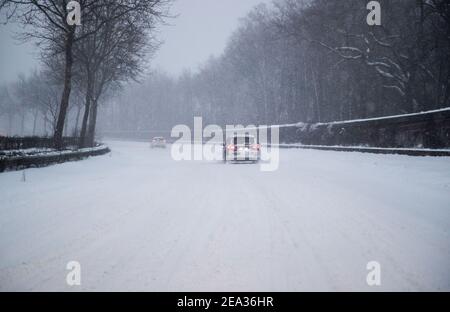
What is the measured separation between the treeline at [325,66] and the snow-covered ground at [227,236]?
19.7m

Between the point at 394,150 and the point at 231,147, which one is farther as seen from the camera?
the point at 231,147

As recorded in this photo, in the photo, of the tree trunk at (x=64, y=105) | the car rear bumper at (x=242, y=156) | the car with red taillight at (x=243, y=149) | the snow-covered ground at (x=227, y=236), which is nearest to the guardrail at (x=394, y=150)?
the snow-covered ground at (x=227, y=236)

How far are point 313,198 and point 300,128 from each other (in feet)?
72.4

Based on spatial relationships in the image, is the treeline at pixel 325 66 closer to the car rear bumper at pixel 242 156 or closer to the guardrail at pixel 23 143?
the car rear bumper at pixel 242 156

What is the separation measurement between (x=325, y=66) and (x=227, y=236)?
3767cm

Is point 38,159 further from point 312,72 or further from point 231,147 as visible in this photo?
point 312,72

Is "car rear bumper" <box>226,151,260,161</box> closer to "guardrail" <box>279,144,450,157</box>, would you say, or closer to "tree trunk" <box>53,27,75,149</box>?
"guardrail" <box>279,144,450,157</box>

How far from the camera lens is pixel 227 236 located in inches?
209

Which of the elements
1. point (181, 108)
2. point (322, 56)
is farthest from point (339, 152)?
point (181, 108)

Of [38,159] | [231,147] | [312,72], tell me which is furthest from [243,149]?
[312,72]

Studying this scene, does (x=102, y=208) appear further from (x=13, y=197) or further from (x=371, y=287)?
(x=371, y=287)

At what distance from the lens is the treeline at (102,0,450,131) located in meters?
26.6

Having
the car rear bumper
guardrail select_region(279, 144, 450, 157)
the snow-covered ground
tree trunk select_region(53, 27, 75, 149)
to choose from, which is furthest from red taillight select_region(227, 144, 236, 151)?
tree trunk select_region(53, 27, 75, 149)

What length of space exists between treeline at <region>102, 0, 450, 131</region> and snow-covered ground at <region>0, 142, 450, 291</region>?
19.7 meters
